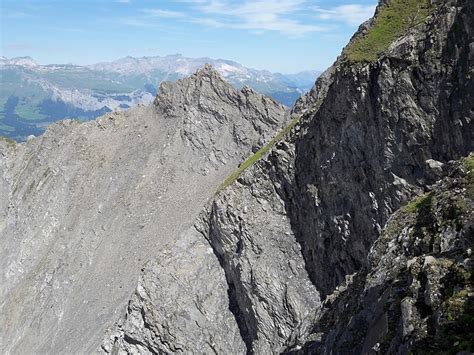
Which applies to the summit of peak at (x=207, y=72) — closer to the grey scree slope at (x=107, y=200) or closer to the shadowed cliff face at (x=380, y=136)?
the grey scree slope at (x=107, y=200)

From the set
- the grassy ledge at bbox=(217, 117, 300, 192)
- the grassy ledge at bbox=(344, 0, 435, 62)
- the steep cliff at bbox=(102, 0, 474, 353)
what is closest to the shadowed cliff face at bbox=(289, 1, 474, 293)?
the steep cliff at bbox=(102, 0, 474, 353)

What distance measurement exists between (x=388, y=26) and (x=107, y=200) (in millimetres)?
50121

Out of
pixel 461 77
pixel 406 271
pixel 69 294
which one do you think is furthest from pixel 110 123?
pixel 406 271

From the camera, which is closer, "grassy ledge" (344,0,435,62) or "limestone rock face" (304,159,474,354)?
"limestone rock face" (304,159,474,354)

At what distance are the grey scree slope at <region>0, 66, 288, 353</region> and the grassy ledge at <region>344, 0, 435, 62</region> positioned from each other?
27.9 meters

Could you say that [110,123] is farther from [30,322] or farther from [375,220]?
[375,220]

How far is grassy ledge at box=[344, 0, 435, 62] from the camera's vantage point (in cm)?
3791

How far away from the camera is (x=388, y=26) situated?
4053 centimetres

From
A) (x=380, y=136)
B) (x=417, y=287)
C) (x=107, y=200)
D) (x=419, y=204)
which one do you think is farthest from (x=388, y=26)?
(x=107, y=200)

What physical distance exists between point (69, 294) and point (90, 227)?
11.4m

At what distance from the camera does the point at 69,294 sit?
6228 cm

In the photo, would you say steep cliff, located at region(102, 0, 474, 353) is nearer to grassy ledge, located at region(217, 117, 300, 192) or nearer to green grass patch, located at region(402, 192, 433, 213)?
green grass patch, located at region(402, 192, 433, 213)

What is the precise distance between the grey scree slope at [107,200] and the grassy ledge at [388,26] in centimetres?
2791

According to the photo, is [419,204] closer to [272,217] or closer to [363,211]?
[363,211]
